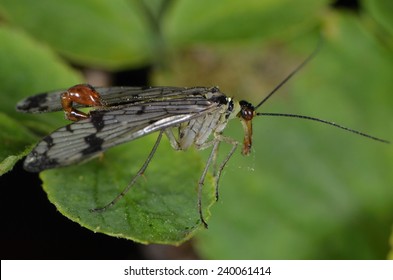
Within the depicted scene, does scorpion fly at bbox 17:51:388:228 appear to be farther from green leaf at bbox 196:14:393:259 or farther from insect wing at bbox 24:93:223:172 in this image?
green leaf at bbox 196:14:393:259

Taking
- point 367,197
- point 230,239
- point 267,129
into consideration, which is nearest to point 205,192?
point 230,239

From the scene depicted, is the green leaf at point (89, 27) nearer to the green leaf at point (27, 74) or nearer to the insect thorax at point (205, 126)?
the green leaf at point (27, 74)

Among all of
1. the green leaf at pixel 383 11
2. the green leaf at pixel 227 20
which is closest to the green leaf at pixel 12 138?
the green leaf at pixel 227 20

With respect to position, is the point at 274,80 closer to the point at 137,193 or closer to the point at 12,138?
the point at 137,193

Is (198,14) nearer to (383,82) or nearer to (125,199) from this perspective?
(383,82)

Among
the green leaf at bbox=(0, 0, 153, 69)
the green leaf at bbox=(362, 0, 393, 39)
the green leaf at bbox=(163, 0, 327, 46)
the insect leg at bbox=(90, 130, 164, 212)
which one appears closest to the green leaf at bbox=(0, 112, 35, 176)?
the insect leg at bbox=(90, 130, 164, 212)
